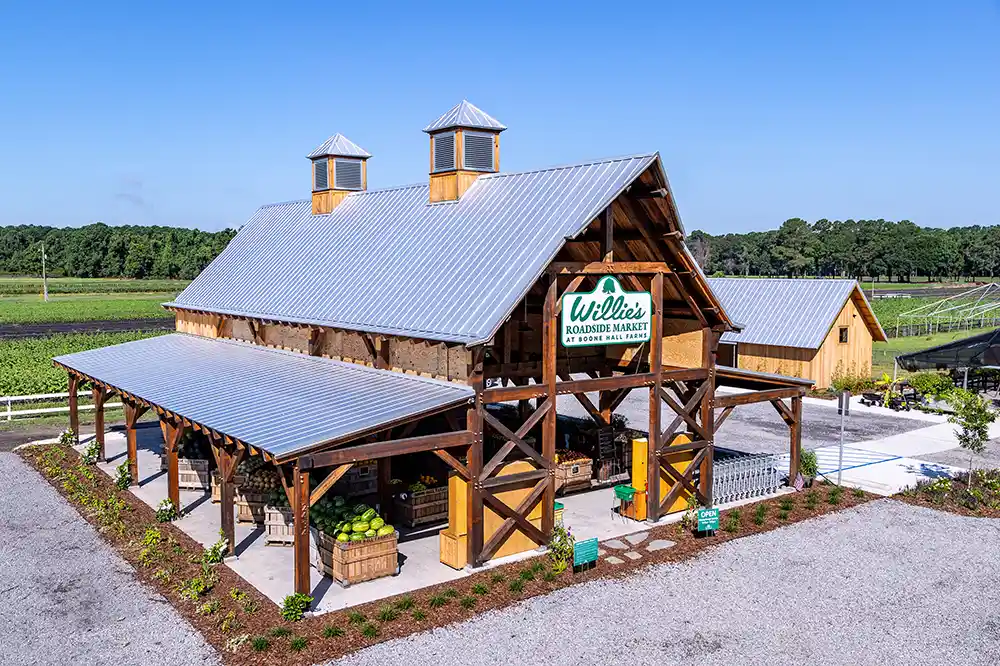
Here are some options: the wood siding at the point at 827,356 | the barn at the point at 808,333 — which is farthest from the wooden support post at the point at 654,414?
the wood siding at the point at 827,356

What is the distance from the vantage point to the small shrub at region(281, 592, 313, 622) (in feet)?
41.7

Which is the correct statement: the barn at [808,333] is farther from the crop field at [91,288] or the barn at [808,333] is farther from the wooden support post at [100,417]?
the crop field at [91,288]

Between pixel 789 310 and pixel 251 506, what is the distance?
2718 cm

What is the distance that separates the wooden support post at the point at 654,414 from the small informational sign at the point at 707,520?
120 centimetres

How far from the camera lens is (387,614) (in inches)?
504

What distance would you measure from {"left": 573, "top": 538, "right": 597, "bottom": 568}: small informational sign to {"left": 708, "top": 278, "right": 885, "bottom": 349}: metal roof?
21149 millimetres

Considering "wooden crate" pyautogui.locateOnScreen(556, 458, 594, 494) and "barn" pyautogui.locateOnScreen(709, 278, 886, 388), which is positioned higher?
"barn" pyautogui.locateOnScreen(709, 278, 886, 388)

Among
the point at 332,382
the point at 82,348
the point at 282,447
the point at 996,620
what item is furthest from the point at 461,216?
the point at 82,348

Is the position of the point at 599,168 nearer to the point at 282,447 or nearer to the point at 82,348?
the point at 282,447

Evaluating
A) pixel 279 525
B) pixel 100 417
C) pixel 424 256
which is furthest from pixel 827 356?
pixel 100 417

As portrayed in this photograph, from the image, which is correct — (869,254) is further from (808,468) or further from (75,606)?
(75,606)

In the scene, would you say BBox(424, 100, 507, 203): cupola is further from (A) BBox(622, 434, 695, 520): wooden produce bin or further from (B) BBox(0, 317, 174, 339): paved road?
(B) BBox(0, 317, 174, 339): paved road

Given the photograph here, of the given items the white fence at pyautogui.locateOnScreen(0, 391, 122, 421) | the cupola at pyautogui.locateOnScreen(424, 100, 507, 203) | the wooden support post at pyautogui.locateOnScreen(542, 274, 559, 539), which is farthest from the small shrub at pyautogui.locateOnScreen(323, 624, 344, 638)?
the white fence at pyautogui.locateOnScreen(0, 391, 122, 421)

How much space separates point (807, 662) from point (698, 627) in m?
1.65
